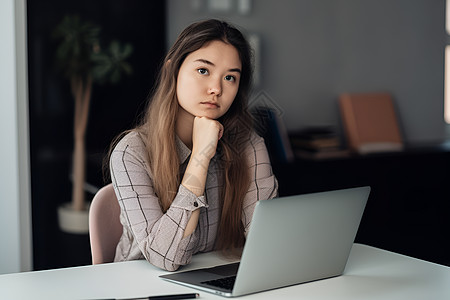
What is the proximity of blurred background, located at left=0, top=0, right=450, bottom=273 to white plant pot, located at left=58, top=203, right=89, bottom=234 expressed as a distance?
3 centimetres

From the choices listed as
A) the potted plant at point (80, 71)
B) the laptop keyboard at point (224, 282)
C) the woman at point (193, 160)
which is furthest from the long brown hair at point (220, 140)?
the potted plant at point (80, 71)

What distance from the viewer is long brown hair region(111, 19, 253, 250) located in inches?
69.4

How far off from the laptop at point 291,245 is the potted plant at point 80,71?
1967 mm

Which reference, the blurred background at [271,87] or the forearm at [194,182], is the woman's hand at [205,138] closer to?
the forearm at [194,182]

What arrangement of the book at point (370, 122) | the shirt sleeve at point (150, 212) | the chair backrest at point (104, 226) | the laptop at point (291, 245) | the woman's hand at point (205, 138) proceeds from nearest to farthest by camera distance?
the laptop at point (291, 245) < the shirt sleeve at point (150, 212) < the woman's hand at point (205, 138) < the chair backrest at point (104, 226) < the book at point (370, 122)

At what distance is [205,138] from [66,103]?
1806 mm

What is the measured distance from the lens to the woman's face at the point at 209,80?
1.75 meters

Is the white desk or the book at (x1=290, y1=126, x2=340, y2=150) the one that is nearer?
the white desk

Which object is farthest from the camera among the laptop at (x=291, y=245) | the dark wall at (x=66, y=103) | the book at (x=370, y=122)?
the book at (x=370, y=122)

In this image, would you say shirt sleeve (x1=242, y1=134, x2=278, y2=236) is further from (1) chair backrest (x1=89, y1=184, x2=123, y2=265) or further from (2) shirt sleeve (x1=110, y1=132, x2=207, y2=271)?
(1) chair backrest (x1=89, y1=184, x2=123, y2=265)

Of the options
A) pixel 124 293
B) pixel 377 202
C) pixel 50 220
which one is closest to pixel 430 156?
pixel 377 202

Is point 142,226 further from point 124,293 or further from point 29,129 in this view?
point 29,129

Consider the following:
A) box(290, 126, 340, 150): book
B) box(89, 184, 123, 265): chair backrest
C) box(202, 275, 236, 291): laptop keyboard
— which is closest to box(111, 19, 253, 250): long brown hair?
box(89, 184, 123, 265): chair backrest

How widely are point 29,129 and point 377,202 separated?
2056 mm
